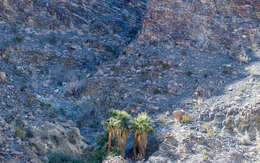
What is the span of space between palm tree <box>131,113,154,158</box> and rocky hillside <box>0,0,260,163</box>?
47cm

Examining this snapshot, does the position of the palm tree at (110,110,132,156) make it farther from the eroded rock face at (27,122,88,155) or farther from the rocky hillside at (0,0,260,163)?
the eroded rock face at (27,122,88,155)

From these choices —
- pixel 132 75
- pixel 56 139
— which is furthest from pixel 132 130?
pixel 132 75

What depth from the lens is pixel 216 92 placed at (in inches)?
902

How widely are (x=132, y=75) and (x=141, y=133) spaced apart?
6013mm

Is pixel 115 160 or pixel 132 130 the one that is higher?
pixel 132 130

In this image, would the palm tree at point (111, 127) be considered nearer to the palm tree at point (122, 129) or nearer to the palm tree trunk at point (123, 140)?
the palm tree at point (122, 129)

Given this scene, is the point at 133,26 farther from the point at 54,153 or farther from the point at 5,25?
the point at 54,153

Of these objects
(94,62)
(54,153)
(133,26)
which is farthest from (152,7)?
(54,153)

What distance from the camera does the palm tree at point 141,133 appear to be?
19625 mm

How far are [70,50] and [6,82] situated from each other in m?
6.13

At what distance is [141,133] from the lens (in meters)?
19.7

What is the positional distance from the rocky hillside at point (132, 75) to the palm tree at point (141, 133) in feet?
1.55

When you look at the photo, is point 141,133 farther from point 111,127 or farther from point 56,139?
point 56,139

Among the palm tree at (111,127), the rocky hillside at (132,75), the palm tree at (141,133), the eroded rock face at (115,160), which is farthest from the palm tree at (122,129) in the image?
the eroded rock face at (115,160)
